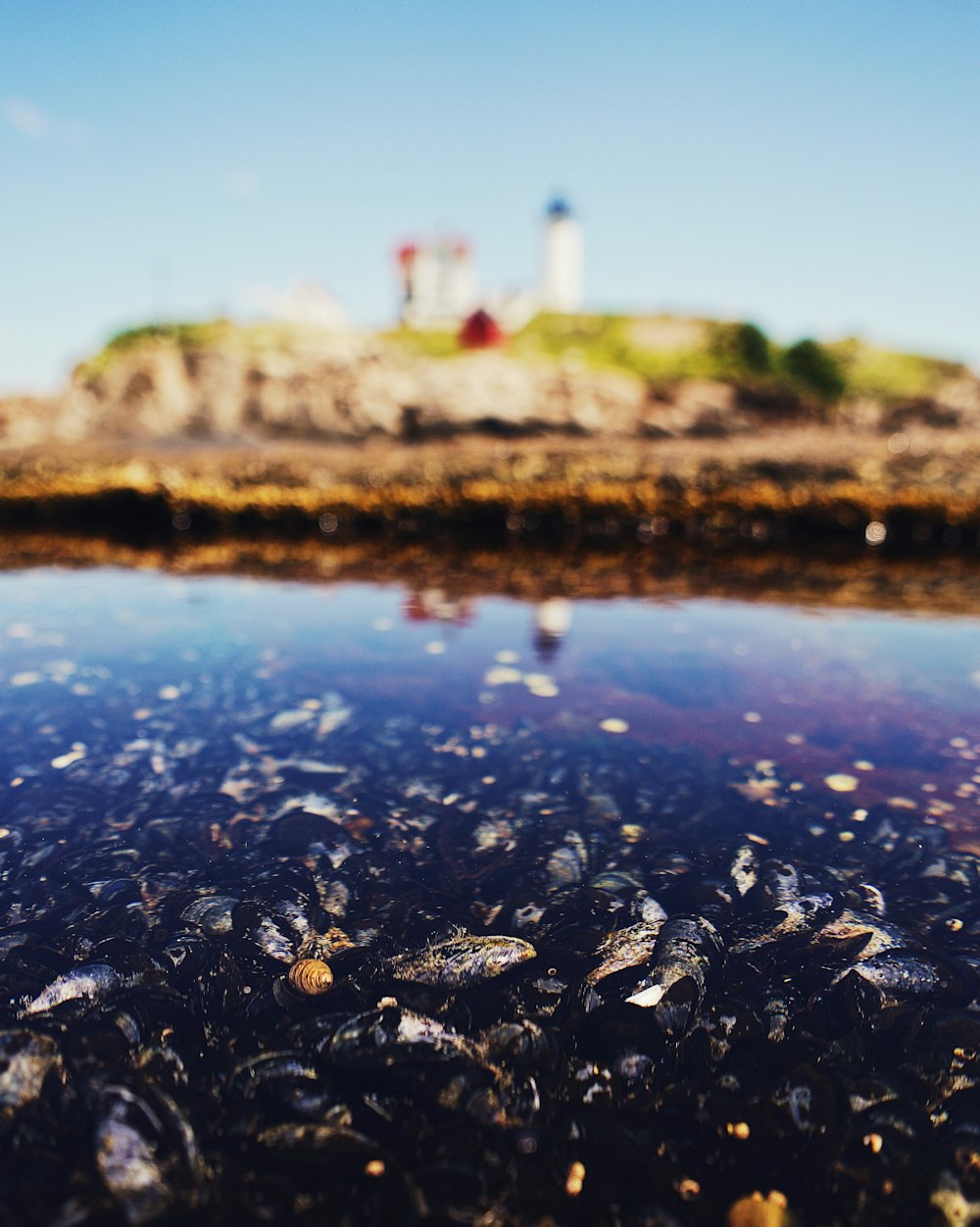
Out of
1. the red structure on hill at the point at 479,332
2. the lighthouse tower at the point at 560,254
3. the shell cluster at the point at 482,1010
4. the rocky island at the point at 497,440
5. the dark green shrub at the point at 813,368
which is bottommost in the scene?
the shell cluster at the point at 482,1010

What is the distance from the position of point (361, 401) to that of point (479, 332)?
33.6 ft

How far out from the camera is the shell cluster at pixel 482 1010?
1.50m

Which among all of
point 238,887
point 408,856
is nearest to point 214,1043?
point 238,887

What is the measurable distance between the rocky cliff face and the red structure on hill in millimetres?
7085

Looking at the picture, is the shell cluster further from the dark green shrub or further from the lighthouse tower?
the lighthouse tower

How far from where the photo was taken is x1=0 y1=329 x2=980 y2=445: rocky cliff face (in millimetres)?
17125

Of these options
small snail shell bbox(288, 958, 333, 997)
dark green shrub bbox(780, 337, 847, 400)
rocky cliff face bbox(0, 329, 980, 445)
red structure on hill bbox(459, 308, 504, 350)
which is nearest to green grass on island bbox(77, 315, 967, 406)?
dark green shrub bbox(780, 337, 847, 400)

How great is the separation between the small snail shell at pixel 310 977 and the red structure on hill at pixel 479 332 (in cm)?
2598

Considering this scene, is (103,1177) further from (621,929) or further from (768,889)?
(768,889)

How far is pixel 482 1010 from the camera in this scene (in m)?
1.94

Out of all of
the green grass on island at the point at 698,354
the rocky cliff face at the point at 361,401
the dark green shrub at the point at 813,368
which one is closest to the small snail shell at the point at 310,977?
the rocky cliff face at the point at 361,401

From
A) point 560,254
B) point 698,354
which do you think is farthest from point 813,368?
point 560,254

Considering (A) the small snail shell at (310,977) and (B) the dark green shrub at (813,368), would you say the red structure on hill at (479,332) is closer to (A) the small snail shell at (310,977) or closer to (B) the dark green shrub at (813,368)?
(B) the dark green shrub at (813,368)

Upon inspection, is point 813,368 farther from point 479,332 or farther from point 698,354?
point 479,332
